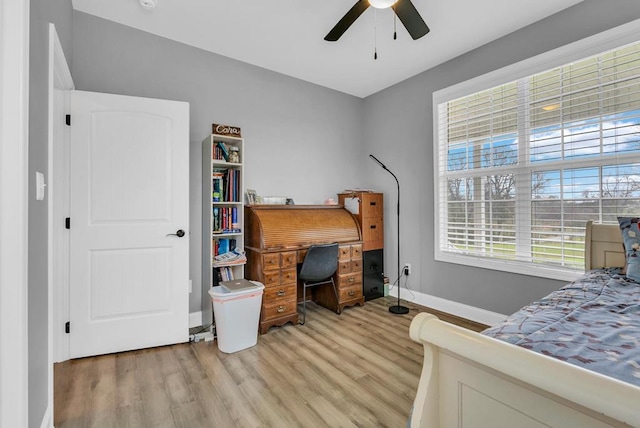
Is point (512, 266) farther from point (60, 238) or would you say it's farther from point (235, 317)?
point (60, 238)

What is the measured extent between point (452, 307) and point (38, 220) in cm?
339

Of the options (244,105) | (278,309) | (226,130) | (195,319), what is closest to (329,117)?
(244,105)

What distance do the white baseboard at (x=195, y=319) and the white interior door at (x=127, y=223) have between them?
390mm

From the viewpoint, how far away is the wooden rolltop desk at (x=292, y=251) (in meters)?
2.88

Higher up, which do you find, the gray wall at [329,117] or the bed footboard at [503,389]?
the gray wall at [329,117]

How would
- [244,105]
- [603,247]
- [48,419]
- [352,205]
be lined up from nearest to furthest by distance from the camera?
[48,419] → [603,247] → [244,105] → [352,205]

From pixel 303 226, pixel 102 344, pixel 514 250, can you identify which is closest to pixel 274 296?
pixel 303 226

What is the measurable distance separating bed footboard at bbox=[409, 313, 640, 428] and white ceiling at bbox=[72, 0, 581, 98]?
8.25 ft

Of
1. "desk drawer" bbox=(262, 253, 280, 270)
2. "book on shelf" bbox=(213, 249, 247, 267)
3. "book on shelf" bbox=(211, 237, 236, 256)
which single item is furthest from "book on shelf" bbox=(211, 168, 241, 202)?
"desk drawer" bbox=(262, 253, 280, 270)

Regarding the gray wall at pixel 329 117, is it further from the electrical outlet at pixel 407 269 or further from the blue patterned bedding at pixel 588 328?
the blue patterned bedding at pixel 588 328

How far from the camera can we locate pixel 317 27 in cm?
269

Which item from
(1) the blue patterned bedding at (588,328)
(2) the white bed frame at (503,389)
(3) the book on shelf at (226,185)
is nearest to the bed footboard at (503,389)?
(2) the white bed frame at (503,389)

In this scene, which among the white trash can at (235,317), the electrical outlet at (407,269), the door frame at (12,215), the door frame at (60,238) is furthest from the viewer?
the electrical outlet at (407,269)

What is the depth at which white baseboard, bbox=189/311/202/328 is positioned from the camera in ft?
9.70
